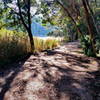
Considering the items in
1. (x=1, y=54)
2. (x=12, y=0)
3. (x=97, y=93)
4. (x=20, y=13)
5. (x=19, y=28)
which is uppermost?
(x=12, y=0)

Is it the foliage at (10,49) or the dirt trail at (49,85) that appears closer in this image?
the dirt trail at (49,85)

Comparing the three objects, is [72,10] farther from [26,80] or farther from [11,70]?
[26,80]

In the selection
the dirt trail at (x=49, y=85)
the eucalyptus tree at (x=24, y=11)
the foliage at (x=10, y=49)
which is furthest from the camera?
the eucalyptus tree at (x=24, y=11)

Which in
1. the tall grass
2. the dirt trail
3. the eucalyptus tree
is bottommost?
the dirt trail

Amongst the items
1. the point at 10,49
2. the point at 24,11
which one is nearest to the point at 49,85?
the point at 10,49

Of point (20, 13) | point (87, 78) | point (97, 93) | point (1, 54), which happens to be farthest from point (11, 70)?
point (20, 13)

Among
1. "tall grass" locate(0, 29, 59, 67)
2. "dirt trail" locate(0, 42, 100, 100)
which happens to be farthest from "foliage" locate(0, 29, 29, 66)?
"dirt trail" locate(0, 42, 100, 100)

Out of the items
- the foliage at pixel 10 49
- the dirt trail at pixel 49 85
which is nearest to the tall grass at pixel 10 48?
the foliage at pixel 10 49

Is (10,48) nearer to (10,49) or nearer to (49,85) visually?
(10,49)

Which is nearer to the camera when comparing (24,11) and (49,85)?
(49,85)

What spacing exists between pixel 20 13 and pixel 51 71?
4.58 m

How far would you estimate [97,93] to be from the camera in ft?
11.9

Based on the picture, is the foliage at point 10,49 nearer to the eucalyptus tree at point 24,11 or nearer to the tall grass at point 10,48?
the tall grass at point 10,48

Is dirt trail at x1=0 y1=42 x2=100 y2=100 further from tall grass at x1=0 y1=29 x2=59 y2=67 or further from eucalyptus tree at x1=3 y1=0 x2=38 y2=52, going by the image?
eucalyptus tree at x1=3 y1=0 x2=38 y2=52
